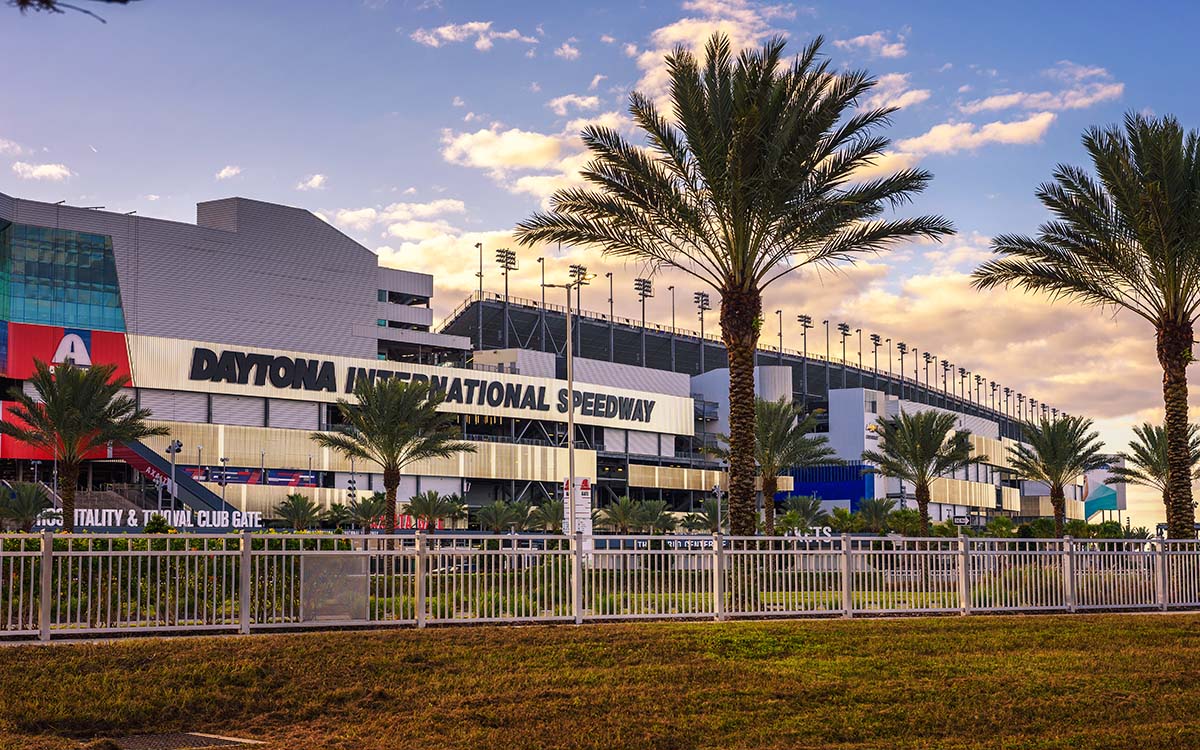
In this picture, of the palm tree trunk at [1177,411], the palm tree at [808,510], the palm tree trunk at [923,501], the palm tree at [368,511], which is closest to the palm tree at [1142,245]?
the palm tree trunk at [1177,411]

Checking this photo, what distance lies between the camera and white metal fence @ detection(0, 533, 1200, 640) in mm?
15148

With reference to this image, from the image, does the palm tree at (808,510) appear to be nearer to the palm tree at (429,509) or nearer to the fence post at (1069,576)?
the palm tree at (429,509)

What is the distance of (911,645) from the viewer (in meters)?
16.2

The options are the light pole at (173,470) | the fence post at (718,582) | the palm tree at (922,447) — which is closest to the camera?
the fence post at (718,582)

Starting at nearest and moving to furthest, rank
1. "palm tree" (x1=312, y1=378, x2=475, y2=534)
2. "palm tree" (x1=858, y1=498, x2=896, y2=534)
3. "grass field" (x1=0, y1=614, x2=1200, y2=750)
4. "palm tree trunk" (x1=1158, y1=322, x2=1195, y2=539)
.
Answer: "grass field" (x1=0, y1=614, x2=1200, y2=750) < "palm tree trunk" (x1=1158, y1=322, x2=1195, y2=539) < "palm tree" (x1=312, y1=378, x2=475, y2=534) < "palm tree" (x1=858, y1=498, x2=896, y2=534)

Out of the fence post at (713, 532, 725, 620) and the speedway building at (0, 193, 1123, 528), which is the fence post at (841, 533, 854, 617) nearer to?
the fence post at (713, 532, 725, 620)

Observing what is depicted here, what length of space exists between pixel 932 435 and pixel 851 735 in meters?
56.6

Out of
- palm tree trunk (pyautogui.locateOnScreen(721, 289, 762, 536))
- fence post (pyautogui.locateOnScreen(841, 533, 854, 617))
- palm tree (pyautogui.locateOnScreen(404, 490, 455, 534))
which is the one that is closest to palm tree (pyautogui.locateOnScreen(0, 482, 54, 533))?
palm tree (pyautogui.locateOnScreen(404, 490, 455, 534))

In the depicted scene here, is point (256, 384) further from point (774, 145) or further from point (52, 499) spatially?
point (774, 145)

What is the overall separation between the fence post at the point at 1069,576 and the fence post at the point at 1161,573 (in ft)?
7.62

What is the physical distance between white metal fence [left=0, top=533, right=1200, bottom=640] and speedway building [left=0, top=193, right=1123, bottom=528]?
57115 mm

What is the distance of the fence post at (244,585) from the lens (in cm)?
1555

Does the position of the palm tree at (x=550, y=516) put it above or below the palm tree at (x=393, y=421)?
below

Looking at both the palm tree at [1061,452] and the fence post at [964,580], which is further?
the palm tree at [1061,452]
